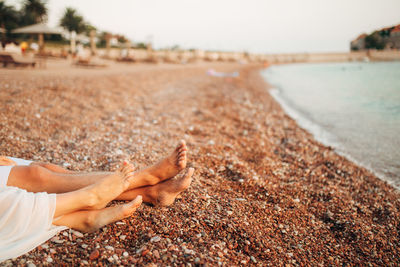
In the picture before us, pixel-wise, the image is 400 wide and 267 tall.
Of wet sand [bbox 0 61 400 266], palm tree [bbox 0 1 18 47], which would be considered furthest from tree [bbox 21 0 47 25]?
wet sand [bbox 0 61 400 266]

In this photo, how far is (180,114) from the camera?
6.06 m

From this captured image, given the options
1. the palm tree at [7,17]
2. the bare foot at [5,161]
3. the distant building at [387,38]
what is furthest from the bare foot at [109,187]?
the palm tree at [7,17]

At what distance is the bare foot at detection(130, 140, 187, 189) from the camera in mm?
2176

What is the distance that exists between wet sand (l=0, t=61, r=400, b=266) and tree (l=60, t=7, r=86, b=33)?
50.6m

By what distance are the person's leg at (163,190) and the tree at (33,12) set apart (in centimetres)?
5364

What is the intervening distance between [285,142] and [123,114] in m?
3.79

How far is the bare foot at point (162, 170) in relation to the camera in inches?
85.7

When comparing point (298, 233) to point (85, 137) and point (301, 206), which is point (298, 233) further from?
point (85, 137)

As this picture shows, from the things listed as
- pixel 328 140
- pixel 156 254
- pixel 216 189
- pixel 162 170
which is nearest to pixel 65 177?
pixel 162 170

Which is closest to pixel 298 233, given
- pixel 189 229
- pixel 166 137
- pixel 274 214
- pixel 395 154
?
pixel 274 214

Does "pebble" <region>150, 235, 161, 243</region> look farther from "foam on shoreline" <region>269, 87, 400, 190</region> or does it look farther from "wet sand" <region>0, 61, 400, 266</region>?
"foam on shoreline" <region>269, 87, 400, 190</region>

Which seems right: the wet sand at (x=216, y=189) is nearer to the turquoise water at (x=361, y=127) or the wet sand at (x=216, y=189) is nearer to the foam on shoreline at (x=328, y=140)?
the foam on shoreline at (x=328, y=140)

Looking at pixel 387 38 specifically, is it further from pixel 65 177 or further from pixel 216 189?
pixel 65 177

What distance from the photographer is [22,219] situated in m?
1.46
